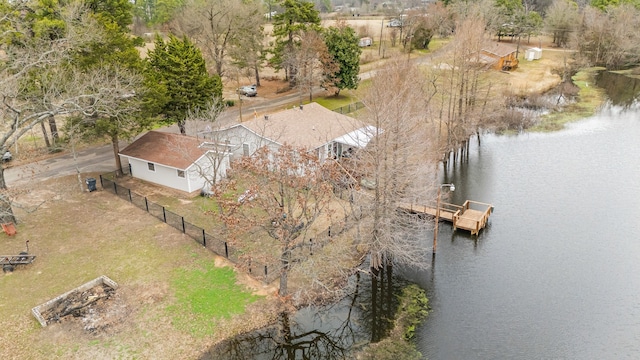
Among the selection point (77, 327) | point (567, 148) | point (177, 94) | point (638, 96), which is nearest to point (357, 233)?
point (77, 327)

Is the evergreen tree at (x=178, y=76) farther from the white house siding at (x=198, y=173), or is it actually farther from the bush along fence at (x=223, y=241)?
the bush along fence at (x=223, y=241)

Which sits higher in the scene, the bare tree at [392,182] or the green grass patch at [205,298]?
the bare tree at [392,182]

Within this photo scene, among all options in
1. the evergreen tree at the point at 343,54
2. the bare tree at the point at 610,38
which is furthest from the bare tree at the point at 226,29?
the bare tree at the point at 610,38

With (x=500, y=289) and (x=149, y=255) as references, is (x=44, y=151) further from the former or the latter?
(x=500, y=289)

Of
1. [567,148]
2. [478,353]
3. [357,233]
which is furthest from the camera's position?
[567,148]

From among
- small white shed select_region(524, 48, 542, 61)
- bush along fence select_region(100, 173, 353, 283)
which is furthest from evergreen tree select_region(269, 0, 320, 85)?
small white shed select_region(524, 48, 542, 61)

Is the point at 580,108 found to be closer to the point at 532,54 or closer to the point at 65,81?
the point at 532,54

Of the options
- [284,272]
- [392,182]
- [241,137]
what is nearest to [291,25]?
[241,137]
